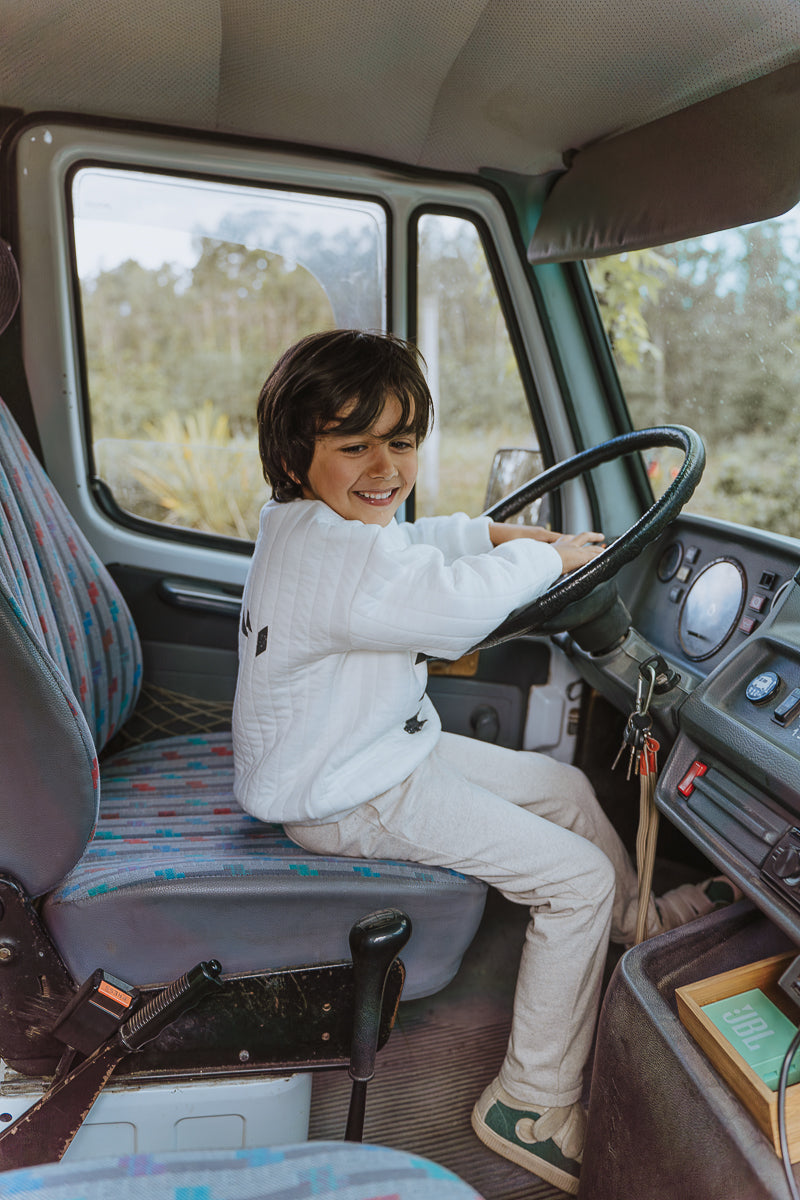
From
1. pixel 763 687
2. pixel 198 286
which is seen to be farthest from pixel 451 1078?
pixel 198 286

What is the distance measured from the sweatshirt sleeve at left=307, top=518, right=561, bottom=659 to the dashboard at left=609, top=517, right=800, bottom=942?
13.1 inches

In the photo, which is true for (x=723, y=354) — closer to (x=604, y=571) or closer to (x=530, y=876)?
(x=604, y=571)

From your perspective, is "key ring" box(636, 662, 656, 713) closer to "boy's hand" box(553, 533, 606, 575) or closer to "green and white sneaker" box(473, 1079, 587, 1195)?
"boy's hand" box(553, 533, 606, 575)

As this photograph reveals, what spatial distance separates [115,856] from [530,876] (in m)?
0.62

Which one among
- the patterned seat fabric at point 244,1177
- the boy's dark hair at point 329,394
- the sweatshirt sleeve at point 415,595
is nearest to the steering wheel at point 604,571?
the sweatshirt sleeve at point 415,595

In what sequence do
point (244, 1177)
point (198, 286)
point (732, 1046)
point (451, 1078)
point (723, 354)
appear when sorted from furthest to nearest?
point (198, 286) → point (723, 354) → point (451, 1078) → point (732, 1046) → point (244, 1177)

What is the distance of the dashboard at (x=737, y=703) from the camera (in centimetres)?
113

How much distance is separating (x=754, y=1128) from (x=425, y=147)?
1689mm

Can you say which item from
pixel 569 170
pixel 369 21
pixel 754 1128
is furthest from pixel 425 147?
pixel 754 1128

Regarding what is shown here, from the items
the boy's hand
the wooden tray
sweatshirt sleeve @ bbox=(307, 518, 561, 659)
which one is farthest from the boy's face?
the wooden tray

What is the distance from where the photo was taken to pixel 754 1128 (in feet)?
3.10

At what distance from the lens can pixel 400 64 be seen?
4.63 ft

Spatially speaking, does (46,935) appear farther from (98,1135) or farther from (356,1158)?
(356,1158)

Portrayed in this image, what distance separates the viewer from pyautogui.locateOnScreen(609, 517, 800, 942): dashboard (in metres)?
1.13
